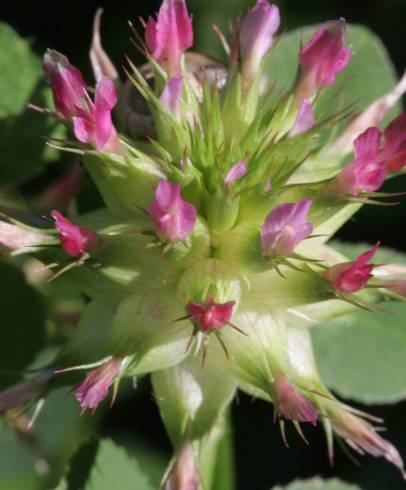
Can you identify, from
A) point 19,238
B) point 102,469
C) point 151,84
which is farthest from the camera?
point 102,469

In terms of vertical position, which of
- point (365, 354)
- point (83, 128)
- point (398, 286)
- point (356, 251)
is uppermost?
point (83, 128)

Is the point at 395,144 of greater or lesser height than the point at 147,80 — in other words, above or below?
below

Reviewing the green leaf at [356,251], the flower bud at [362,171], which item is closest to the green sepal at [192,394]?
the flower bud at [362,171]

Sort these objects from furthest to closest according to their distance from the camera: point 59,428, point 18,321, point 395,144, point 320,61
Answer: point 59,428, point 18,321, point 320,61, point 395,144

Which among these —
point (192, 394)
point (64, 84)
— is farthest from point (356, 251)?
point (64, 84)

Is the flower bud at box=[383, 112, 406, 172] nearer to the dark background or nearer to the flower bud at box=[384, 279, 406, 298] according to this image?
the flower bud at box=[384, 279, 406, 298]

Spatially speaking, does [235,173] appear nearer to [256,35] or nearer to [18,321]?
Answer: [256,35]

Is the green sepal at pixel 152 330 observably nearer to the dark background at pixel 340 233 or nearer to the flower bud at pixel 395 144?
the flower bud at pixel 395 144
